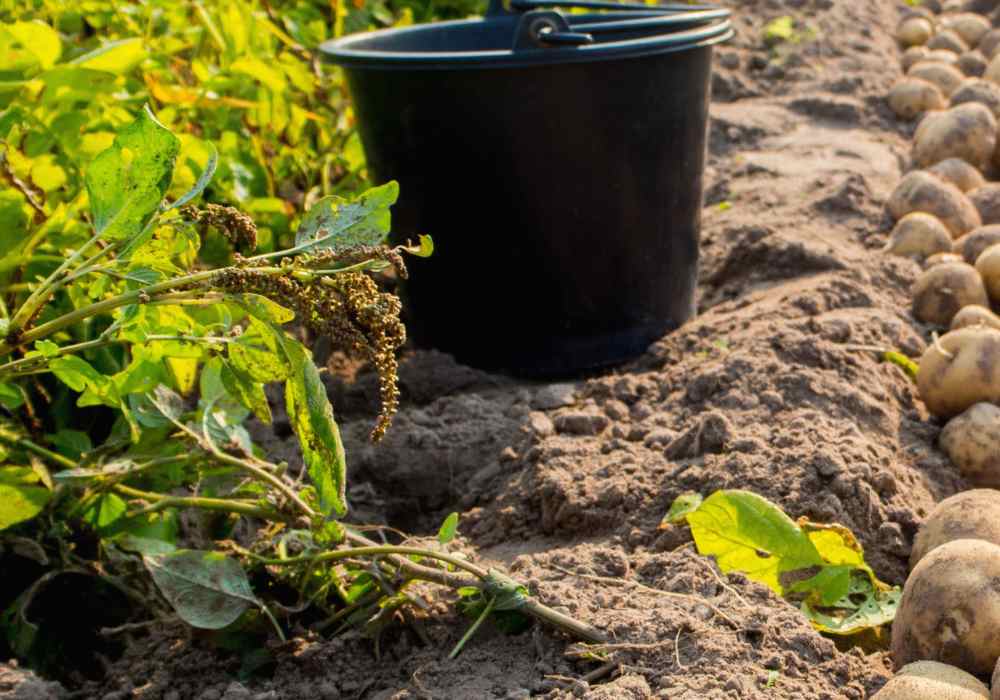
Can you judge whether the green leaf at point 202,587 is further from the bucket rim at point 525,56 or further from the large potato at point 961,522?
the bucket rim at point 525,56

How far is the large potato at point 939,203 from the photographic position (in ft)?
11.8

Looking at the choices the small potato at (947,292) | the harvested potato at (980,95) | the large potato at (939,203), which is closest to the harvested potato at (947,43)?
the harvested potato at (980,95)

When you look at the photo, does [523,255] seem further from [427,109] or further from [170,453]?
[170,453]

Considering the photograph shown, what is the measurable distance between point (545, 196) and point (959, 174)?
184cm

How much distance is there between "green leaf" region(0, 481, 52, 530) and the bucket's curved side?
4.37ft

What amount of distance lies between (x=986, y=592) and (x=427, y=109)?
5.33 feet

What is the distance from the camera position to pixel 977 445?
7.93 feet

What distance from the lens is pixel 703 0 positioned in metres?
5.88

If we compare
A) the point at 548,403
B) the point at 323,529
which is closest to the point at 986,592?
the point at 323,529

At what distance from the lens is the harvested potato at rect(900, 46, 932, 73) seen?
5.74 m

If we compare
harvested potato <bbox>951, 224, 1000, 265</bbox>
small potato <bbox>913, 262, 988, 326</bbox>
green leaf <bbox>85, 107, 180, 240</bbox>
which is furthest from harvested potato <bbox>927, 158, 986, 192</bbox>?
green leaf <bbox>85, 107, 180, 240</bbox>

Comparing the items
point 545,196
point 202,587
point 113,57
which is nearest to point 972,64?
point 545,196

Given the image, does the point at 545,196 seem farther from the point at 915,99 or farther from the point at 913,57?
the point at 913,57

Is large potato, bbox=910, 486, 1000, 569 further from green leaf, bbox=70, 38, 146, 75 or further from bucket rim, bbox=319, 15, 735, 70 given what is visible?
green leaf, bbox=70, 38, 146, 75
